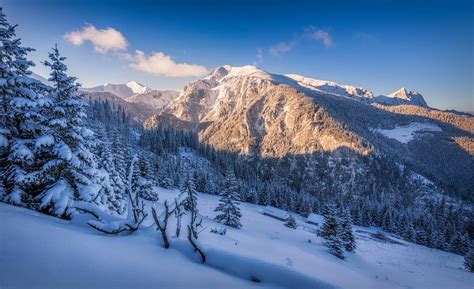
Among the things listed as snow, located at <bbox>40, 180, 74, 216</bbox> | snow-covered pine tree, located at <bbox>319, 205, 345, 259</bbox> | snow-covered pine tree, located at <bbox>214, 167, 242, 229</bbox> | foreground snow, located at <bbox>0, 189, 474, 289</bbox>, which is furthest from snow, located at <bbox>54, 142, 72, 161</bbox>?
snow-covered pine tree, located at <bbox>319, 205, 345, 259</bbox>

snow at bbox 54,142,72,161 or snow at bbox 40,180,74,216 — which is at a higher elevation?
snow at bbox 54,142,72,161

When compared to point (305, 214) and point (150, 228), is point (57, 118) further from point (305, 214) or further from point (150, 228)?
point (305, 214)

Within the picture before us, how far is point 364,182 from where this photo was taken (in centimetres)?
16900

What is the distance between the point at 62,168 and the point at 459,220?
409 ft

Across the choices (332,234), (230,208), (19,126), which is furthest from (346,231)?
(19,126)

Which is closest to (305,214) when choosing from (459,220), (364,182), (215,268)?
(459,220)

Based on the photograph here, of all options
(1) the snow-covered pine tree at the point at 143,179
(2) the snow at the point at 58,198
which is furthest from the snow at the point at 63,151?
(1) the snow-covered pine tree at the point at 143,179

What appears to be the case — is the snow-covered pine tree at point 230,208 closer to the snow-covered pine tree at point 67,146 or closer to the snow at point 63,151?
the snow-covered pine tree at point 67,146

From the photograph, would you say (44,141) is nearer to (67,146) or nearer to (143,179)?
(67,146)

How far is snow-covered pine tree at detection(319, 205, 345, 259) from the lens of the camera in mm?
25672

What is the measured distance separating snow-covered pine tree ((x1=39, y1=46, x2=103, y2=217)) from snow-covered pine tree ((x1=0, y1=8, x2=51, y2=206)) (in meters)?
0.57

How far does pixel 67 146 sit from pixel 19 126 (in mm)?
2194

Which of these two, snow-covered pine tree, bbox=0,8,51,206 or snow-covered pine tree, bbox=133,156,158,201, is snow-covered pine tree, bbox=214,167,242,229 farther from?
snow-covered pine tree, bbox=0,8,51,206

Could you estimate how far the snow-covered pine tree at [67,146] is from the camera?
35.8ft
